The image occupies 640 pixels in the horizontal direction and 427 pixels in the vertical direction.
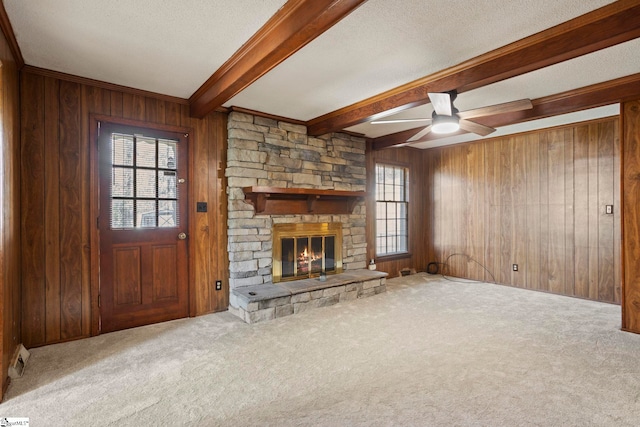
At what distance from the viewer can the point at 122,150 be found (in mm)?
3457

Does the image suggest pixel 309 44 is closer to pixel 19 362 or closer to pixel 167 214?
pixel 167 214

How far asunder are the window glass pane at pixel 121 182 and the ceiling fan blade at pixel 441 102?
3.13m

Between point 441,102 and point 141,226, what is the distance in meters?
3.29

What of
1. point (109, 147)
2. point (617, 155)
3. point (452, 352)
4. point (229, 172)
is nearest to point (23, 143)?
point (109, 147)

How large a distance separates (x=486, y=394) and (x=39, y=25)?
158 inches

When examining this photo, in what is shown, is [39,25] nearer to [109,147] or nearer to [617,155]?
[109,147]

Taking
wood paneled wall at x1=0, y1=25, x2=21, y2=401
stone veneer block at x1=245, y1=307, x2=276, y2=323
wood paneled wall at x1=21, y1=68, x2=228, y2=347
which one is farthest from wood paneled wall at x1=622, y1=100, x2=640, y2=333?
wood paneled wall at x1=0, y1=25, x2=21, y2=401

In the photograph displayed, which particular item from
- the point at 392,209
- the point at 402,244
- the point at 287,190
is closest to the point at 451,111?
the point at 287,190

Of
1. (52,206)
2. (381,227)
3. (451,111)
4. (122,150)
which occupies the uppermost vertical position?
(451,111)

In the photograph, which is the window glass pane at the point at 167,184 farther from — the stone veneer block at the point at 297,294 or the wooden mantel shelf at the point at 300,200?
the stone veneer block at the point at 297,294

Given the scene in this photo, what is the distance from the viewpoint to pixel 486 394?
7.21 ft

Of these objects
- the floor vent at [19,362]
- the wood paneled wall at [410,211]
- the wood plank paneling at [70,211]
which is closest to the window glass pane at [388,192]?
the wood paneled wall at [410,211]

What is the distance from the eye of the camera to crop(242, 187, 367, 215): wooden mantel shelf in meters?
4.14

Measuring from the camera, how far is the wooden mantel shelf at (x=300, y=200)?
4.14 metres
